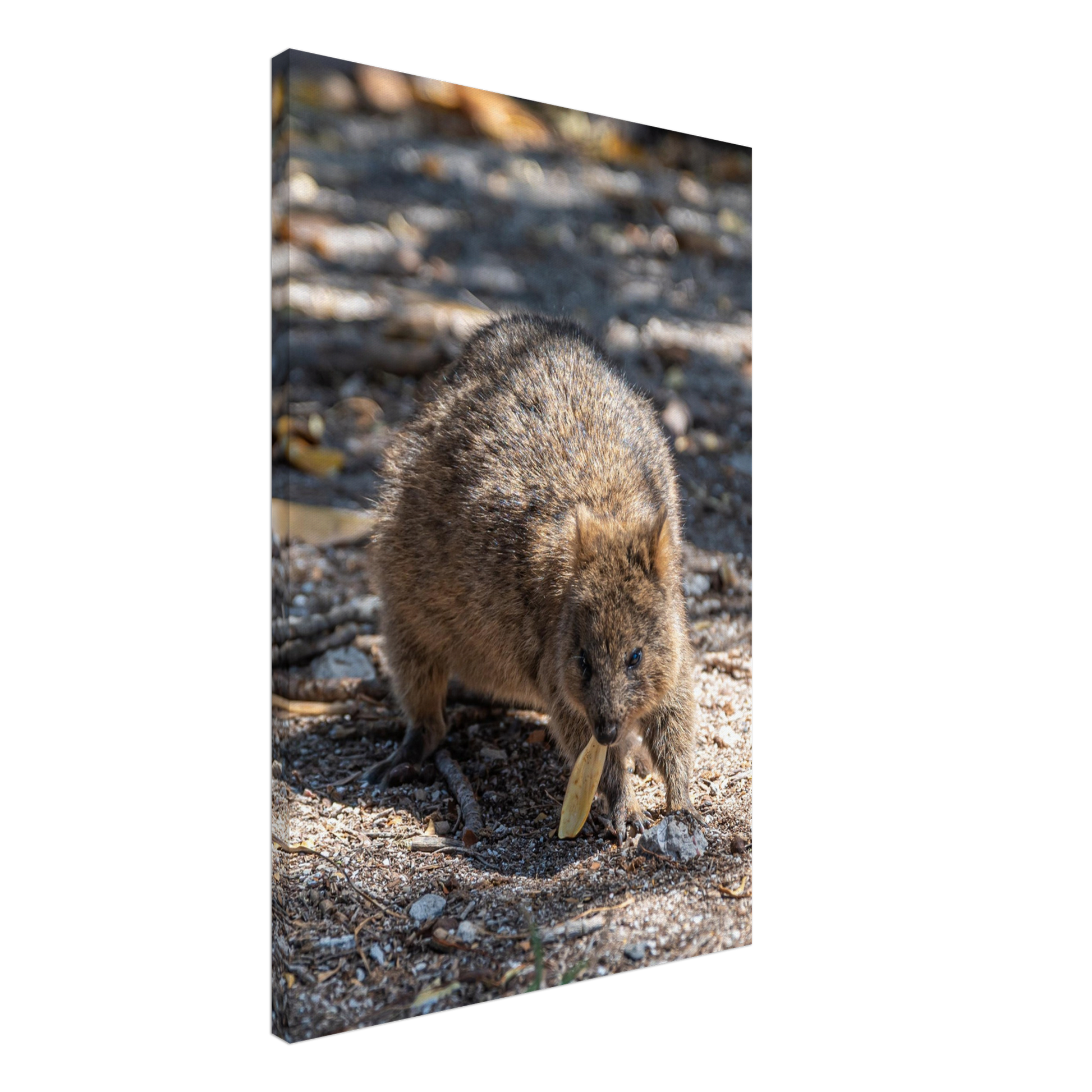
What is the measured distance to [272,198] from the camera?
3154 millimetres

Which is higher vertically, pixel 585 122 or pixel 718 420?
pixel 585 122

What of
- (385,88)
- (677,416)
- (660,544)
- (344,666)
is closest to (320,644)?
(344,666)

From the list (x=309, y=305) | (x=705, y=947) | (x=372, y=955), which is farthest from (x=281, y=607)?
(x=705, y=947)

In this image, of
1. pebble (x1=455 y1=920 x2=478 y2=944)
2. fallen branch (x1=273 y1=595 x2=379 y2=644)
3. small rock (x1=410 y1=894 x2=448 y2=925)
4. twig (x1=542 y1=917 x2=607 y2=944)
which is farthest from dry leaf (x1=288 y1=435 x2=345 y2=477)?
twig (x1=542 y1=917 x2=607 y2=944)

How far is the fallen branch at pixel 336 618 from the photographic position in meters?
4.79

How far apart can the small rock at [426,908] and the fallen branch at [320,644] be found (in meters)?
1.23

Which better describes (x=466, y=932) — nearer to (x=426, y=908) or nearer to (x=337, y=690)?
(x=426, y=908)

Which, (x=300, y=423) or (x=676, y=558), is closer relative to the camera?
(x=676, y=558)

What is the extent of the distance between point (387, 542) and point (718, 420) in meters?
1.75

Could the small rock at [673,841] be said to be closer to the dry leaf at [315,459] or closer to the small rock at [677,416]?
the small rock at [677,416]

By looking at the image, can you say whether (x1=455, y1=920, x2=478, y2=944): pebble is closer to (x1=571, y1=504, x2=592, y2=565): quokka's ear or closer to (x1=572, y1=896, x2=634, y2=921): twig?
(x1=572, y1=896, x2=634, y2=921): twig

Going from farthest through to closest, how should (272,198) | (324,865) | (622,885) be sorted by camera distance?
1. (622,885)
2. (324,865)
3. (272,198)

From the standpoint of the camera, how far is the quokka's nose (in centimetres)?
361

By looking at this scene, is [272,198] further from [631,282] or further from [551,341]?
[631,282]
